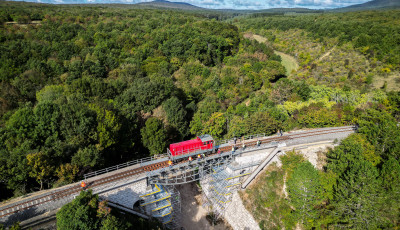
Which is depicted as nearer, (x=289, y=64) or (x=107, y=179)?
(x=107, y=179)

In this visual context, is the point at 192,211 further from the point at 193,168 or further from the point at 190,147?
the point at 190,147

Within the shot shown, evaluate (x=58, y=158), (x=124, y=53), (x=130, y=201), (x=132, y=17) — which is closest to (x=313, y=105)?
(x=130, y=201)

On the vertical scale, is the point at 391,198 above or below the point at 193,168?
above

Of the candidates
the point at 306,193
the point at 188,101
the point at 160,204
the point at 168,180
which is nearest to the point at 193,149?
the point at 168,180

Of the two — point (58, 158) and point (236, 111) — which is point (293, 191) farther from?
point (58, 158)

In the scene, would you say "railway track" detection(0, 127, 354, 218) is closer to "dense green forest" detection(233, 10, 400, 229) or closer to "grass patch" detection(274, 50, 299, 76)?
"dense green forest" detection(233, 10, 400, 229)

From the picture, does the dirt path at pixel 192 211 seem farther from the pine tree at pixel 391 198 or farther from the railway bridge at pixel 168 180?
the pine tree at pixel 391 198

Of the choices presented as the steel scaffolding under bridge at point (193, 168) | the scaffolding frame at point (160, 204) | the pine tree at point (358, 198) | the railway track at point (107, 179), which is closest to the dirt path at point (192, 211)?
the scaffolding frame at point (160, 204)
